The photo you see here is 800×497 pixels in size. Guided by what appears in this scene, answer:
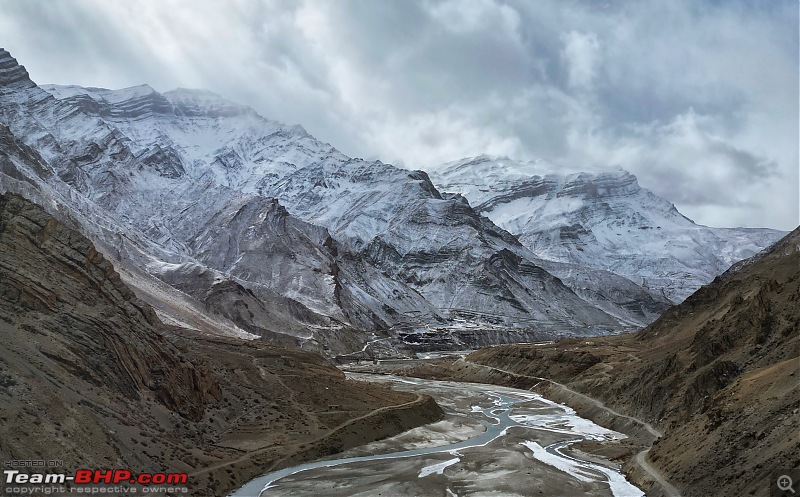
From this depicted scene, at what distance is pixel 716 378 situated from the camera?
2564 inches

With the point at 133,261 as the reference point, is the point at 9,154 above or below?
above

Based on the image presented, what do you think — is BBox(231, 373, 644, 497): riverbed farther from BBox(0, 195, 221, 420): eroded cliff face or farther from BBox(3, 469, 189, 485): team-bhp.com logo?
BBox(0, 195, 221, 420): eroded cliff face

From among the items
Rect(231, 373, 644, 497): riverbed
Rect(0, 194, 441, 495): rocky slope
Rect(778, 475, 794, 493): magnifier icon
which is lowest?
Rect(778, 475, 794, 493): magnifier icon

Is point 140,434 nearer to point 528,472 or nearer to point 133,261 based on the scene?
point 528,472

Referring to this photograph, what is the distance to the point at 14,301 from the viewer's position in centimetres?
4569

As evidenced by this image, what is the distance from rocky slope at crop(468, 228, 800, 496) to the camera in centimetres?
3816

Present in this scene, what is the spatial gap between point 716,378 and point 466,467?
100 ft

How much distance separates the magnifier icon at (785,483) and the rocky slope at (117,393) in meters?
32.7

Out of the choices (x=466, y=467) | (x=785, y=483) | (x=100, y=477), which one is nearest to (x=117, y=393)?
(x=100, y=477)

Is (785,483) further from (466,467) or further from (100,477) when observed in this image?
(100,477)

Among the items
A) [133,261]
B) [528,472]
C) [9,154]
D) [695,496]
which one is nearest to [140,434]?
[528,472]

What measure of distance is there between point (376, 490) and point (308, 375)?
3711 cm

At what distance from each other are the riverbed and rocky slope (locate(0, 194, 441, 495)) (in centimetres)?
250

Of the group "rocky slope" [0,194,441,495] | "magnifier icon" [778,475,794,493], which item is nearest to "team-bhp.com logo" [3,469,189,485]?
"rocky slope" [0,194,441,495]
